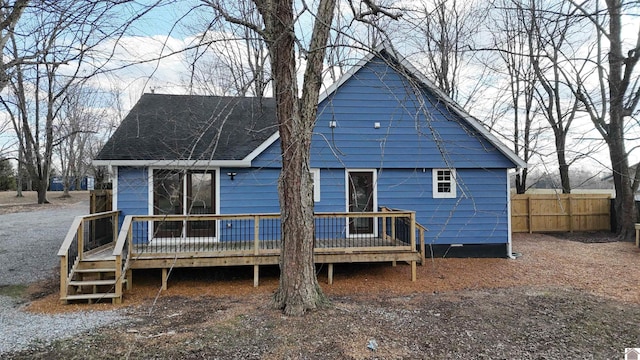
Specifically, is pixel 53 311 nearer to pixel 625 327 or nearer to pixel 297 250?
pixel 297 250

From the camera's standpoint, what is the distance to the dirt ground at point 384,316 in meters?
4.57

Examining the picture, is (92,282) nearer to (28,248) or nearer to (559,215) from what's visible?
(28,248)

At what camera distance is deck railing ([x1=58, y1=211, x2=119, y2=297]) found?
6.38 metres

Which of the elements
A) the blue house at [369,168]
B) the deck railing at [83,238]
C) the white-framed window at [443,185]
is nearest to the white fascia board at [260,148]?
the blue house at [369,168]

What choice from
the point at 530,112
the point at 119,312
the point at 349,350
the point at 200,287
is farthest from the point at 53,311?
the point at 530,112

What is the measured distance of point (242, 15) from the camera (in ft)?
24.6

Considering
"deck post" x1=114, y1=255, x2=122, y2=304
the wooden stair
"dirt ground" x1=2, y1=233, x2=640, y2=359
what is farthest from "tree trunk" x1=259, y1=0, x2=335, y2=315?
the wooden stair

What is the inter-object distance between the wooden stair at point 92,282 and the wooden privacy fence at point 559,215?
14.5m

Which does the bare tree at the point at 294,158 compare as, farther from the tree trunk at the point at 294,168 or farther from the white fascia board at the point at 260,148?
the white fascia board at the point at 260,148

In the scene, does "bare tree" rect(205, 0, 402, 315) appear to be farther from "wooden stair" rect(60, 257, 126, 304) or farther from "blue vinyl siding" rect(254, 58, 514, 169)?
"blue vinyl siding" rect(254, 58, 514, 169)

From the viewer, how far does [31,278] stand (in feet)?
27.3

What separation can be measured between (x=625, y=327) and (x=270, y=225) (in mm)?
6969

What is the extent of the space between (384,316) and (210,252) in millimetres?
3768

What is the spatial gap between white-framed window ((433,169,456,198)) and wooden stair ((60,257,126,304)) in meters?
7.63
